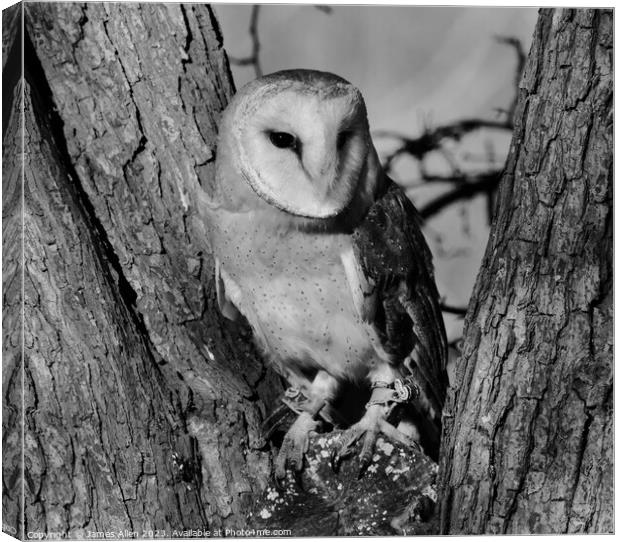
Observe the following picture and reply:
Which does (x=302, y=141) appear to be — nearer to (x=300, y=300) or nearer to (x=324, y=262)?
(x=324, y=262)

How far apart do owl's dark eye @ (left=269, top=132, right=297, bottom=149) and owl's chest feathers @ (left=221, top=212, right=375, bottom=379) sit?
8.8 inches

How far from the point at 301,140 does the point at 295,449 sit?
79cm

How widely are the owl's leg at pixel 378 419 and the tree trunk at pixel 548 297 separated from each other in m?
0.38

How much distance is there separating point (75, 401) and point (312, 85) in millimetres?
904

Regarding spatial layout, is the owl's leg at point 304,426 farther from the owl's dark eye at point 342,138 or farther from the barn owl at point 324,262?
the owl's dark eye at point 342,138

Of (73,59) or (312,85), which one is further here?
(73,59)

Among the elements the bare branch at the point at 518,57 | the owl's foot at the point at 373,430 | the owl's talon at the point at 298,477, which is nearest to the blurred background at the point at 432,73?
the bare branch at the point at 518,57

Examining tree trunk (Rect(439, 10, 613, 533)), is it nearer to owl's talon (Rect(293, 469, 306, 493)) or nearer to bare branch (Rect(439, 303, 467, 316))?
bare branch (Rect(439, 303, 467, 316))

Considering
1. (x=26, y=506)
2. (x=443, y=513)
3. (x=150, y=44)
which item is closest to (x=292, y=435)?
(x=443, y=513)

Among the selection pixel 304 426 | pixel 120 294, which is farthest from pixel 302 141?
pixel 304 426

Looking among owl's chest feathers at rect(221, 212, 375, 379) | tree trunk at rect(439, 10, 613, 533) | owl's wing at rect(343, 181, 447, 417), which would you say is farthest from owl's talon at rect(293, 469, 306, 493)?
tree trunk at rect(439, 10, 613, 533)

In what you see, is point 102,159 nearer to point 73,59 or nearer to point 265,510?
point 73,59

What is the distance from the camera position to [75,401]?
2.28 m

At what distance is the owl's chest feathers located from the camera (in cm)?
242
